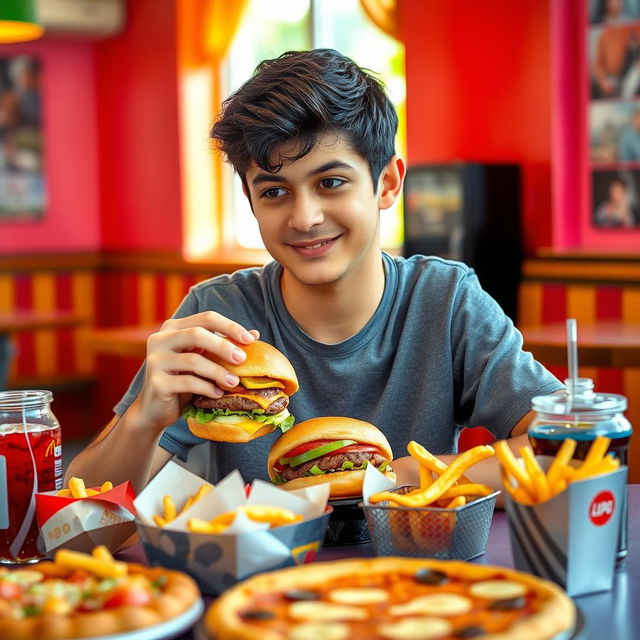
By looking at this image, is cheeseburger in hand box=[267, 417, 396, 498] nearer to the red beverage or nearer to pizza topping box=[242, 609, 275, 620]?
the red beverage

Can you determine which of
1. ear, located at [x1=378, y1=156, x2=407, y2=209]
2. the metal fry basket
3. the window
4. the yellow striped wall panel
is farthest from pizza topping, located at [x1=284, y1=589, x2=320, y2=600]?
the yellow striped wall panel

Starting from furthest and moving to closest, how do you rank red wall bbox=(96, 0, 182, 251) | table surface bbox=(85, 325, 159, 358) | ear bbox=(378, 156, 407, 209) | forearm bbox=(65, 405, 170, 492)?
red wall bbox=(96, 0, 182, 251) < table surface bbox=(85, 325, 159, 358) < ear bbox=(378, 156, 407, 209) < forearm bbox=(65, 405, 170, 492)

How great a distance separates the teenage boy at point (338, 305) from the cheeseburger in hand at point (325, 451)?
0.75 feet

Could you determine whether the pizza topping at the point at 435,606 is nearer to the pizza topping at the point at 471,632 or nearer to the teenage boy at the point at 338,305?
the pizza topping at the point at 471,632

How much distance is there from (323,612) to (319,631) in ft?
0.18

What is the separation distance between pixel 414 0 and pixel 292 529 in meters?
4.62

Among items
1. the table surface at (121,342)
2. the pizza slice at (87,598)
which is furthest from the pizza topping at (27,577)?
the table surface at (121,342)

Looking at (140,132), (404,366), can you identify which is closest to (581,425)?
(404,366)

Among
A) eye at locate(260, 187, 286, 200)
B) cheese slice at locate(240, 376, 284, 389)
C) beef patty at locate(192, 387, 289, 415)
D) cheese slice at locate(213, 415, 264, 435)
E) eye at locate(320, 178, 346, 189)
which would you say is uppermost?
eye at locate(320, 178, 346, 189)

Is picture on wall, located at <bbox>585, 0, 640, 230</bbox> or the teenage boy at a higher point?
picture on wall, located at <bbox>585, 0, 640, 230</bbox>

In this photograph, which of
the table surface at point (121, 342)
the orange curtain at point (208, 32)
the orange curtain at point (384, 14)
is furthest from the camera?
the orange curtain at point (208, 32)

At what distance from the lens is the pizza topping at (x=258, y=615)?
37.1 inches

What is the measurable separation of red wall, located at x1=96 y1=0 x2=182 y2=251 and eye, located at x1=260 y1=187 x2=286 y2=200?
16.5 feet

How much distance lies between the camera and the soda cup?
1.27 meters
